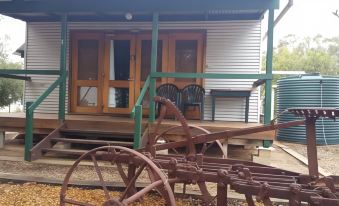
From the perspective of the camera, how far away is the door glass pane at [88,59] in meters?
7.91

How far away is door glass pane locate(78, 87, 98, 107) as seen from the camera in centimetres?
786

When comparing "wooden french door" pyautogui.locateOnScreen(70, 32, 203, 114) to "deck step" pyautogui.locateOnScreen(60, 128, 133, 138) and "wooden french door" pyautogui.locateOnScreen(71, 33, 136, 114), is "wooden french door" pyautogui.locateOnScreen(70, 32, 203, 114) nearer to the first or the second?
"wooden french door" pyautogui.locateOnScreen(71, 33, 136, 114)

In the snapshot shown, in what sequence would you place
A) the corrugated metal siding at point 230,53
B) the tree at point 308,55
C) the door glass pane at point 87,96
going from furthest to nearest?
the tree at point 308,55 → the door glass pane at point 87,96 → the corrugated metal siding at point 230,53

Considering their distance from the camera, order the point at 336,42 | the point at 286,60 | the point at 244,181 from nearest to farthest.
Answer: the point at 244,181
the point at 286,60
the point at 336,42

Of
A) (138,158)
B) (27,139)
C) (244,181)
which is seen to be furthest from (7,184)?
(244,181)

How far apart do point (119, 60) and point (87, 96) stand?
3.65 ft

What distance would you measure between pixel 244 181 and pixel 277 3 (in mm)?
4008

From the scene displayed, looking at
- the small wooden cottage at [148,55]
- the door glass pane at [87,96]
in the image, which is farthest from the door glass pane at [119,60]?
the door glass pane at [87,96]

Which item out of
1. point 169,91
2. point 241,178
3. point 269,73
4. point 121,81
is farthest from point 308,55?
point 241,178

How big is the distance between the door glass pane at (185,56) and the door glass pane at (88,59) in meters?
1.87

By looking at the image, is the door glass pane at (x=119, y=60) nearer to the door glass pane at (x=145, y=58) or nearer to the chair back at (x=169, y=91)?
the door glass pane at (x=145, y=58)

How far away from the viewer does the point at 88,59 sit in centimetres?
796

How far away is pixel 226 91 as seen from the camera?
722cm

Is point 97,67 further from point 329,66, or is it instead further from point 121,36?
point 329,66
